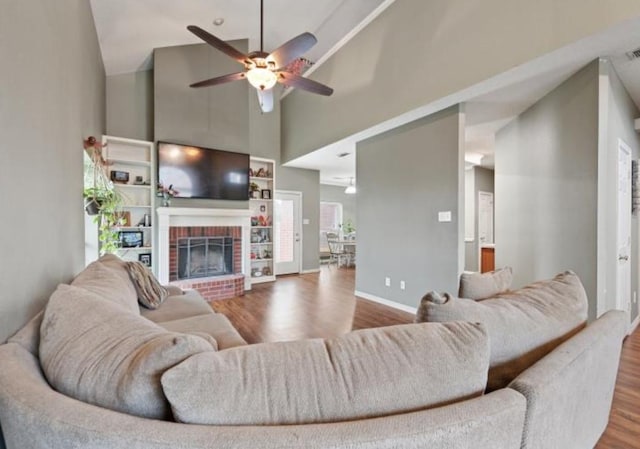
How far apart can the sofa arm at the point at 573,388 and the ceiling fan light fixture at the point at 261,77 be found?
10.2ft

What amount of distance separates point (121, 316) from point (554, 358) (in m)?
1.33

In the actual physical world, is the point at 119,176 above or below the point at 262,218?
above

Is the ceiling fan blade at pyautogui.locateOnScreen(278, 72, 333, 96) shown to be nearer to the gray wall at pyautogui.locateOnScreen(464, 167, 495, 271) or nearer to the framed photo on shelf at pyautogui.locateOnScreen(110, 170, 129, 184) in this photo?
the framed photo on shelf at pyautogui.locateOnScreen(110, 170, 129, 184)

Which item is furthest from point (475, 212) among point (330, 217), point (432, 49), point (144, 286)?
point (144, 286)

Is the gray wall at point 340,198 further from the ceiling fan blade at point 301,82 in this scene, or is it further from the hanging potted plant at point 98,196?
the hanging potted plant at point 98,196

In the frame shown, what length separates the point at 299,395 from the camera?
2.11 ft

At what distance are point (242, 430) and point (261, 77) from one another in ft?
10.4

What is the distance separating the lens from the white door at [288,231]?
6840 mm

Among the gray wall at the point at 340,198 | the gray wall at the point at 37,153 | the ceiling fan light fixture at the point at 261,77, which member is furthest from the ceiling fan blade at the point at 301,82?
the gray wall at the point at 340,198

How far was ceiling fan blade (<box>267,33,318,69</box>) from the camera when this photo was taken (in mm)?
2719

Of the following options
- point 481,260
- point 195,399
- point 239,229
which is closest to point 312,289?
point 239,229

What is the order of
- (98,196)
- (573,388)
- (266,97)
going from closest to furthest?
(573,388)
(98,196)
(266,97)

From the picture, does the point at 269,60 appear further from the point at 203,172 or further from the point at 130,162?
the point at 130,162

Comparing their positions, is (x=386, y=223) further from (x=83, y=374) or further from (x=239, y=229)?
(x=83, y=374)
